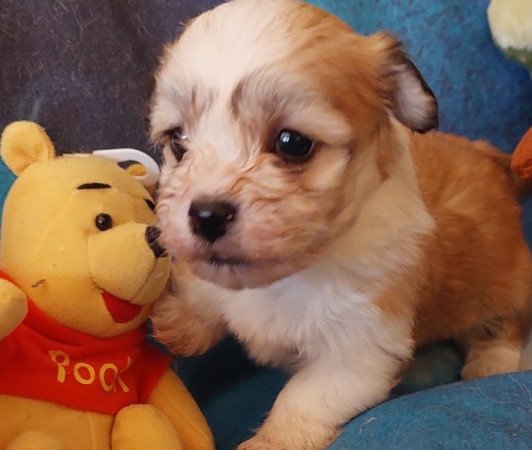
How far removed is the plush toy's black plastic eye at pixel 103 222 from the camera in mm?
1547

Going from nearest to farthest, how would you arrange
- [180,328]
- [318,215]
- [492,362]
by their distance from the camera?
[318,215], [180,328], [492,362]

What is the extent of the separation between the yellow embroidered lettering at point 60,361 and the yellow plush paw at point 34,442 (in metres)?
0.14

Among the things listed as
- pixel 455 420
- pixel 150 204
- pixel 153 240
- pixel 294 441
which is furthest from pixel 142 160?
pixel 455 420

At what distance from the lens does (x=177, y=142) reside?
1549 millimetres

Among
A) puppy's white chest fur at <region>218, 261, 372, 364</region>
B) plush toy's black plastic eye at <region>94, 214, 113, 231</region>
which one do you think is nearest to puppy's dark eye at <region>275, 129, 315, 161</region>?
puppy's white chest fur at <region>218, 261, 372, 364</region>

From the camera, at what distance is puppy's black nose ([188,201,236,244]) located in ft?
4.19

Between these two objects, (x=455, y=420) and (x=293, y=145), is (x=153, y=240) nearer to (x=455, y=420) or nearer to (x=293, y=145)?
(x=293, y=145)

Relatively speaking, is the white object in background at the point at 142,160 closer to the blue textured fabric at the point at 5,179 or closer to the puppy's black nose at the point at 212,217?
the blue textured fabric at the point at 5,179

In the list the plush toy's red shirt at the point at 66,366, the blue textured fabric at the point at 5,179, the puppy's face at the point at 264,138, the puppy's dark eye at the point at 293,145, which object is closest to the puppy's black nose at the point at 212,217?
the puppy's face at the point at 264,138

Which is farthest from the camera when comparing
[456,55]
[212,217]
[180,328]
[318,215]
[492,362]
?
[456,55]

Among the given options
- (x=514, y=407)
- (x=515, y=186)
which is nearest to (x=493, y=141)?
(x=515, y=186)

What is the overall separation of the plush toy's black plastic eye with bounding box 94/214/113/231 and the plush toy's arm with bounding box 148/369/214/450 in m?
0.41

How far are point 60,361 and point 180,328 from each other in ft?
1.33

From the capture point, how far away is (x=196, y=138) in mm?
1448
